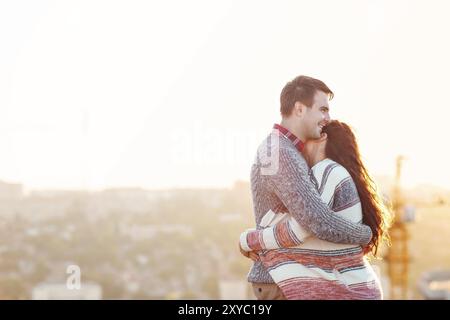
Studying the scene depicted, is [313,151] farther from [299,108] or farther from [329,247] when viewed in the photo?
[329,247]

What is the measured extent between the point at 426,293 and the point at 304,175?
49852 mm

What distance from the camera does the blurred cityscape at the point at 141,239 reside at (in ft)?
229

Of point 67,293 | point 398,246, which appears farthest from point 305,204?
point 398,246

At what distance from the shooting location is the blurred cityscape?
69.9 meters

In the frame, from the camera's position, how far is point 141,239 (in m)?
79.1

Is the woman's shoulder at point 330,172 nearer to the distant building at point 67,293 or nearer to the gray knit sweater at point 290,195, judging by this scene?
the gray knit sweater at point 290,195

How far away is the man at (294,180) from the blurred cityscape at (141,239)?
63497mm

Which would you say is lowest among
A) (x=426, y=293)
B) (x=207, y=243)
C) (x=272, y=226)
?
(x=272, y=226)

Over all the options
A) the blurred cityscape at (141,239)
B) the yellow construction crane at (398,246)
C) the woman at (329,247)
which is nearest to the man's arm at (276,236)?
the woman at (329,247)

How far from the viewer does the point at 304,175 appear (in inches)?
92.9

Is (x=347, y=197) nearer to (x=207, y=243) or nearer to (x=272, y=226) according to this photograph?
(x=272, y=226)

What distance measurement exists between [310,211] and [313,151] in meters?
0.25
